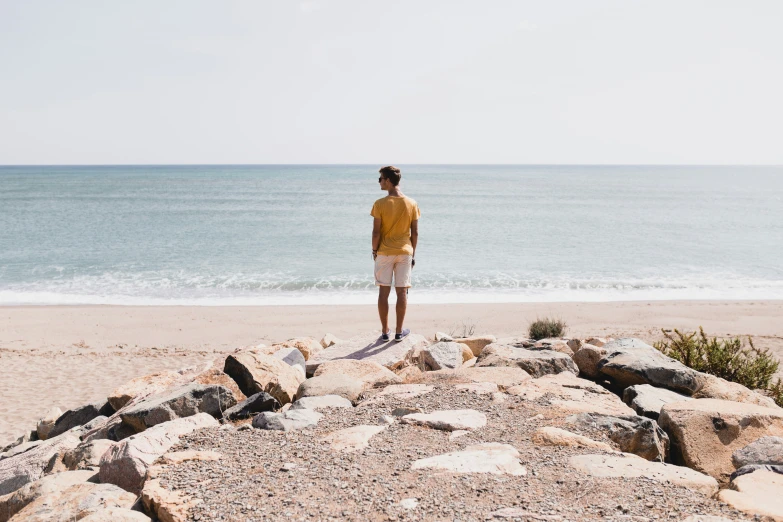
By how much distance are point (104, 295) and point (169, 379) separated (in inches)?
520

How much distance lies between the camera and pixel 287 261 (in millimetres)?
23828

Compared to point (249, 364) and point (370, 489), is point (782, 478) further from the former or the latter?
point (249, 364)

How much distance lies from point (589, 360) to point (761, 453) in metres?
2.50

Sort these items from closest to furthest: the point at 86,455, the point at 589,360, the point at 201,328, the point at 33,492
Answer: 1. the point at 33,492
2. the point at 86,455
3. the point at 589,360
4. the point at 201,328

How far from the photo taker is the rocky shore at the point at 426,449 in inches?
125

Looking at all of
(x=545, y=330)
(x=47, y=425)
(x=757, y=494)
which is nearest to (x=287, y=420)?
(x=757, y=494)

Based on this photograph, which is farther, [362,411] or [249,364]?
[249,364]

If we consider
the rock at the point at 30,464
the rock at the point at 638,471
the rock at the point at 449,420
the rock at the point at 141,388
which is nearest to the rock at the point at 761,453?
the rock at the point at 638,471

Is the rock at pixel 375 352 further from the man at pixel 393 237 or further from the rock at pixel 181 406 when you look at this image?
the rock at pixel 181 406

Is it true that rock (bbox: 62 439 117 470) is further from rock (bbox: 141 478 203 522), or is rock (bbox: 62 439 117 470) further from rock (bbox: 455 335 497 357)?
rock (bbox: 455 335 497 357)

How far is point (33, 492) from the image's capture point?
3.84 meters

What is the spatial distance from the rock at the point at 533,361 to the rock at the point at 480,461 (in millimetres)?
2354

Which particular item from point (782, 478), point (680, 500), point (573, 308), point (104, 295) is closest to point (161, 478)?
point (680, 500)

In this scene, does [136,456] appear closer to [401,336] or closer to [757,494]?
[757,494]
